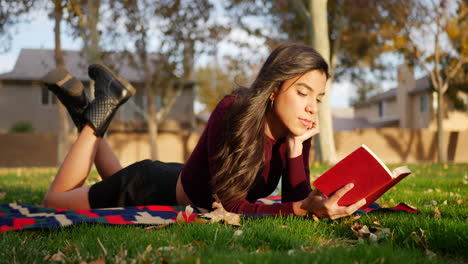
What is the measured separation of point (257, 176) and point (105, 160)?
1864mm

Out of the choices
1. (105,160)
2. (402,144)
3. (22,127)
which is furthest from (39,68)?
(105,160)

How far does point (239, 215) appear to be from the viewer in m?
3.20

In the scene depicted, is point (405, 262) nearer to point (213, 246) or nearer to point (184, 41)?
point (213, 246)

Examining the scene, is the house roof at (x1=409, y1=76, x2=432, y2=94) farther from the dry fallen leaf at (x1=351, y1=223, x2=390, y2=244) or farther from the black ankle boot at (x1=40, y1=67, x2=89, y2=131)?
the dry fallen leaf at (x1=351, y1=223, x2=390, y2=244)

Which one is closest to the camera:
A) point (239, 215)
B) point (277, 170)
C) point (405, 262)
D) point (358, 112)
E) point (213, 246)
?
point (405, 262)

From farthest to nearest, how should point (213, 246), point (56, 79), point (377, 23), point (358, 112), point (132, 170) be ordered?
1. point (358, 112)
2. point (377, 23)
3. point (56, 79)
4. point (132, 170)
5. point (213, 246)

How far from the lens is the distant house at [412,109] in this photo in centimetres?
3128

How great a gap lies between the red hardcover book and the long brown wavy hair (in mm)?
581

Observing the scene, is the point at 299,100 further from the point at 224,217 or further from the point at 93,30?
the point at 93,30

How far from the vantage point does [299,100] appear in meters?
3.12

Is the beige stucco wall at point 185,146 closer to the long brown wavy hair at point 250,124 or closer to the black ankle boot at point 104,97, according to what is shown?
the black ankle boot at point 104,97

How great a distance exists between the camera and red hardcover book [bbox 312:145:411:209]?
260 centimetres

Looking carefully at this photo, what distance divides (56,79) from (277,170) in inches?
91.4

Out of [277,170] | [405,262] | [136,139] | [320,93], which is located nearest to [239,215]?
[277,170]
